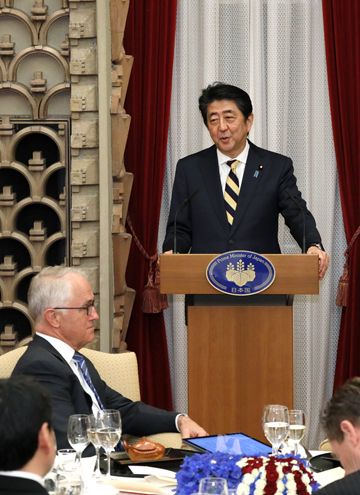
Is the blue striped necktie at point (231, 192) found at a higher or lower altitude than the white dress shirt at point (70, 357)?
higher

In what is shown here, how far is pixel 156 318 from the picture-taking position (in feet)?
21.1

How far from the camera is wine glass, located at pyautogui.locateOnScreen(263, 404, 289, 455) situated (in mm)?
3008

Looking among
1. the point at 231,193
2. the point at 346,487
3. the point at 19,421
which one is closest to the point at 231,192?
the point at 231,193

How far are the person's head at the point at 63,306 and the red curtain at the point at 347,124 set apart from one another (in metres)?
2.83

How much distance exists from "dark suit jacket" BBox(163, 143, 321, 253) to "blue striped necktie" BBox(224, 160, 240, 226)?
0.03m

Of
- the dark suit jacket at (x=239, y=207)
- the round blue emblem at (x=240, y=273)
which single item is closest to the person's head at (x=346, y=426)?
the round blue emblem at (x=240, y=273)

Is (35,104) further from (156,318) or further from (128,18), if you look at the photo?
(156,318)

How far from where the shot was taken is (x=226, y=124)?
5.00 meters

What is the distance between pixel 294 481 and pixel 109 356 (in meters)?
1.95

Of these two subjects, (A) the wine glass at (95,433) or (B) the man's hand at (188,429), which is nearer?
(A) the wine glass at (95,433)

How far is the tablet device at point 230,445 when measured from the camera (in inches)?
122

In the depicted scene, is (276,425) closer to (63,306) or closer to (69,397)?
(69,397)

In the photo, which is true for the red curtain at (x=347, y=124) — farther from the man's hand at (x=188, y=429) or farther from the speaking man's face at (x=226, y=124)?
the man's hand at (x=188, y=429)

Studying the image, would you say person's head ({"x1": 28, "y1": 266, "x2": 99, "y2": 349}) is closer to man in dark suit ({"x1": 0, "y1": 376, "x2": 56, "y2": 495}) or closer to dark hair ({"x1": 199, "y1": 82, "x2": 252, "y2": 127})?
dark hair ({"x1": 199, "y1": 82, "x2": 252, "y2": 127})
